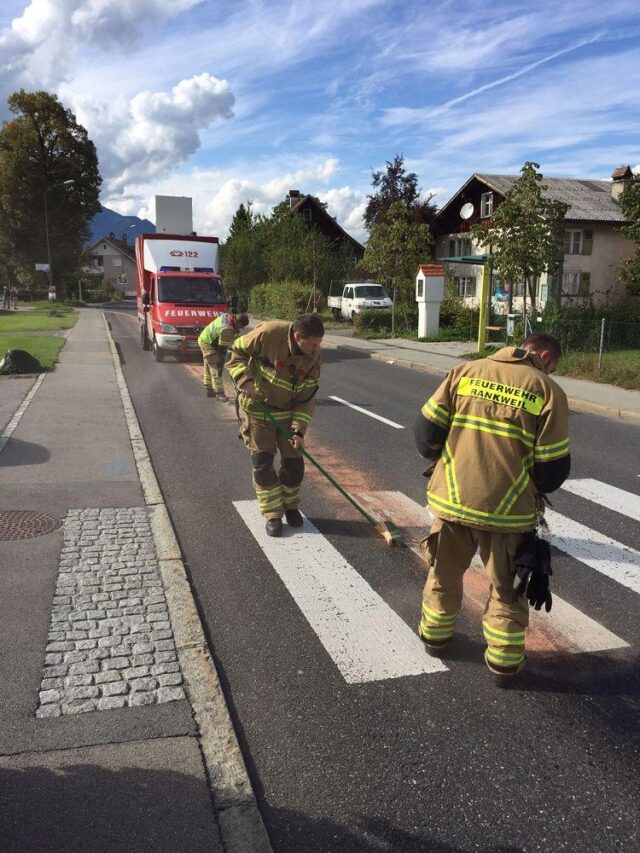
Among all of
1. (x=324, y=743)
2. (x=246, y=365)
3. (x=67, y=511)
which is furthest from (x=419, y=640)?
(x=67, y=511)

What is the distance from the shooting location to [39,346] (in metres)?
20.9

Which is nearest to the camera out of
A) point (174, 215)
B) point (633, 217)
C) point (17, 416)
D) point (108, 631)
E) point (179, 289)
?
point (108, 631)

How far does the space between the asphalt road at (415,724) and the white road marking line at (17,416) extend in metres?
3.80

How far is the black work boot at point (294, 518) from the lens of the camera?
6090mm

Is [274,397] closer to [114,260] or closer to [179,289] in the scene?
[179,289]

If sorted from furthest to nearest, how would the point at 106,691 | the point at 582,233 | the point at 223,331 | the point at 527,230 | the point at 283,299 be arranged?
1. the point at 283,299
2. the point at 582,233
3. the point at 527,230
4. the point at 223,331
5. the point at 106,691

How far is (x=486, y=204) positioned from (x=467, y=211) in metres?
1.60

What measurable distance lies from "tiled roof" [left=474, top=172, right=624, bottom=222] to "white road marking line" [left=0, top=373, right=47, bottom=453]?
28.3 meters

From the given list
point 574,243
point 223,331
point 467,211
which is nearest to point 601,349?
point 223,331

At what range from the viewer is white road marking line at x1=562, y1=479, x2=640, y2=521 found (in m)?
6.68

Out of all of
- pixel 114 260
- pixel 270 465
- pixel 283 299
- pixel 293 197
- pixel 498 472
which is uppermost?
pixel 293 197

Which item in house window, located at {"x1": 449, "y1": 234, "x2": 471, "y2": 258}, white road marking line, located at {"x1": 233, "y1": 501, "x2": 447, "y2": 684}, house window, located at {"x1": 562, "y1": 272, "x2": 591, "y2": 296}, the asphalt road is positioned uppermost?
house window, located at {"x1": 449, "y1": 234, "x2": 471, "y2": 258}

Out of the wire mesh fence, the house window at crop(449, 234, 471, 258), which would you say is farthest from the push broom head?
the house window at crop(449, 234, 471, 258)

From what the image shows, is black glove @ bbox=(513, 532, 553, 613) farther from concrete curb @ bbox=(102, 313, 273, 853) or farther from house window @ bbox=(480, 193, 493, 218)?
house window @ bbox=(480, 193, 493, 218)
